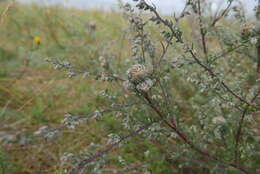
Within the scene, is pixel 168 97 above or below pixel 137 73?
below

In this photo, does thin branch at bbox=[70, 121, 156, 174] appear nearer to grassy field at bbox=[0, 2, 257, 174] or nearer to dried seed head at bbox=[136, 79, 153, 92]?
dried seed head at bbox=[136, 79, 153, 92]

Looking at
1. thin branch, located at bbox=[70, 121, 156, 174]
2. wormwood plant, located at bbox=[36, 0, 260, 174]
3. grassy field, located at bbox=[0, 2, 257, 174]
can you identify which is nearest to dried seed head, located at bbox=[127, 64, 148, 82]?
wormwood plant, located at bbox=[36, 0, 260, 174]

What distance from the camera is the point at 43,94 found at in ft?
9.97

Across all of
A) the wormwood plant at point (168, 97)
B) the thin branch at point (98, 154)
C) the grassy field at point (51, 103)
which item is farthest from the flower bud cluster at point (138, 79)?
the grassy field at point (51, 103)

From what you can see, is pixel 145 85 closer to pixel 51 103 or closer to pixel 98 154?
pixel 98 154

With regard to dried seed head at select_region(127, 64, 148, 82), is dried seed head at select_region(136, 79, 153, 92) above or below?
below

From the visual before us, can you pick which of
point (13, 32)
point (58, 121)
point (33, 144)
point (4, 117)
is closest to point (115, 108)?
point (33, 144)

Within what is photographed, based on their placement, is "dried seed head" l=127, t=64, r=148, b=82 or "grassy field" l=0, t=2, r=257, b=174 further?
"grassy field" l=0, t=2, r=257, b=174

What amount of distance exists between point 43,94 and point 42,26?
8.28 ft

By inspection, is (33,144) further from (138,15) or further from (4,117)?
(138,15)

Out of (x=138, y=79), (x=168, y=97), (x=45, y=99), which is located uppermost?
(x=138, y=79)

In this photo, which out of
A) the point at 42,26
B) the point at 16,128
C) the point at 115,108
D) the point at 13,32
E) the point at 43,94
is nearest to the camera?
the point at 115,108

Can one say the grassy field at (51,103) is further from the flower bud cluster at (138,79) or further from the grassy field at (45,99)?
the flower bud cluster at (138,79)

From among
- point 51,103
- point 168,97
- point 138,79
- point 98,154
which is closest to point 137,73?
point 138,79
